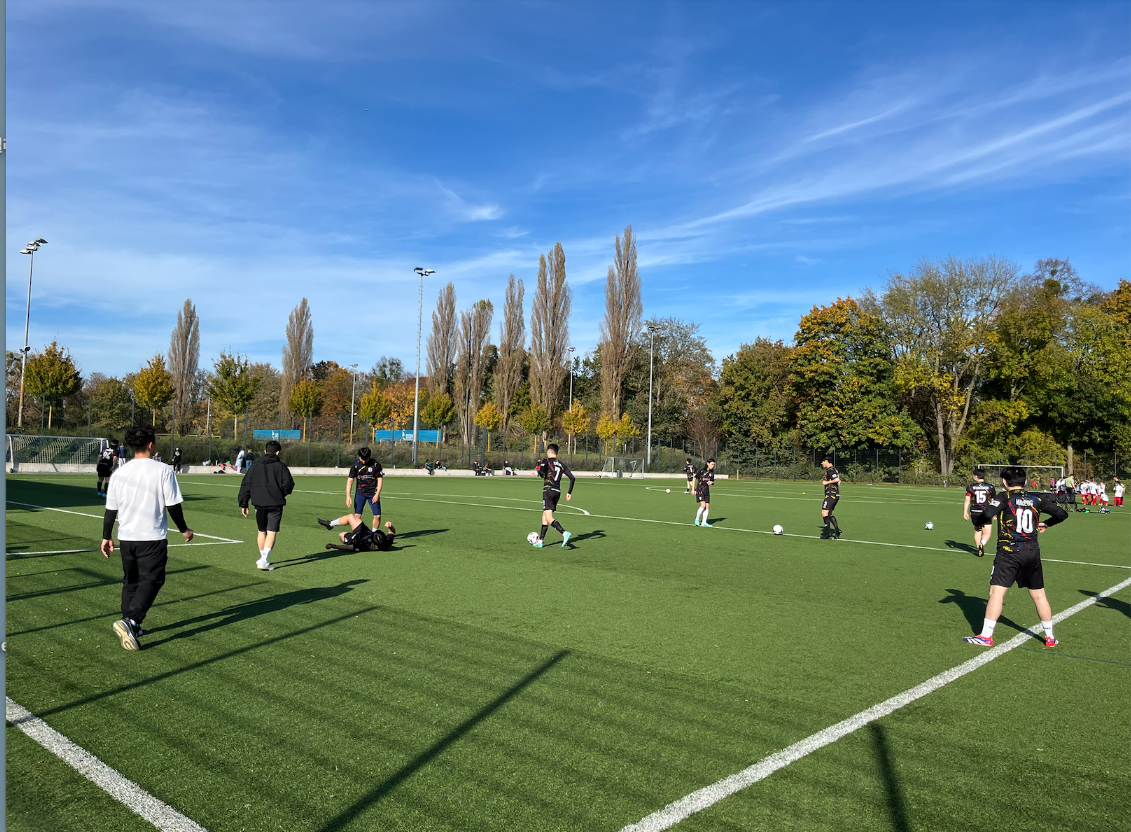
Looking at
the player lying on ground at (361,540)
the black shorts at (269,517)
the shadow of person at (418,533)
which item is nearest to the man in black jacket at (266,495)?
the black shorts at (269,517)

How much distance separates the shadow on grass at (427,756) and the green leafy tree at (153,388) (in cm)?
4063

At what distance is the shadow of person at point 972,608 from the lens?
852 centimetres

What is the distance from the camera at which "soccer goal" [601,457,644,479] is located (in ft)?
183

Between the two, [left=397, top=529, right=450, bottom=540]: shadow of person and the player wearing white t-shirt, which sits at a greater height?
the player wearing white t-shirt

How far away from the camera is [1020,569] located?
7590 mm

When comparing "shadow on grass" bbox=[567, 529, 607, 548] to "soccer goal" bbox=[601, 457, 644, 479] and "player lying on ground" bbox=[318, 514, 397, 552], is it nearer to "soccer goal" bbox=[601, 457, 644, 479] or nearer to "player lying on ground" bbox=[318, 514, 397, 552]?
"player lying on ground" bbox=[318, 514, 397, 552]

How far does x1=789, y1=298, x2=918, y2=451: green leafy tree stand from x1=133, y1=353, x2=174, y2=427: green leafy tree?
43554mm

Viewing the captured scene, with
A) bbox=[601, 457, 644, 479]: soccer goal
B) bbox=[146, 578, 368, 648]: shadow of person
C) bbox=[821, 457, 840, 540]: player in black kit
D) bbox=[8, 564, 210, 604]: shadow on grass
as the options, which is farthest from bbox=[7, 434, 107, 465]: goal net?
bbox=[821, 457, 840, 540]: player in black kit

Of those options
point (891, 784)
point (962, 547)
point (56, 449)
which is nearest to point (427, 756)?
point (891, 784)

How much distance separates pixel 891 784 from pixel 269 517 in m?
8.93

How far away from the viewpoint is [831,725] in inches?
202

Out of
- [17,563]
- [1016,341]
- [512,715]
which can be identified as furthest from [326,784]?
[1016,341]

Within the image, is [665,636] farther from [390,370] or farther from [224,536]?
[390,370]

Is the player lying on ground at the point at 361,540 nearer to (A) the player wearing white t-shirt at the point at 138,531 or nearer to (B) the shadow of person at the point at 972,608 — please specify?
(A) the player wearing white t-shirt at the point at 138,531
